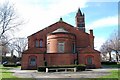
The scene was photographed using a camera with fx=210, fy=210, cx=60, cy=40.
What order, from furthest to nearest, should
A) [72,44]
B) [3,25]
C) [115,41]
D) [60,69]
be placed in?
[115,41] < [72,44] < [3,25] < [60,69]

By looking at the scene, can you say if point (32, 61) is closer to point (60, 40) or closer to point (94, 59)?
point (60, 40)

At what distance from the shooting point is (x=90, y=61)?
41.6 meters

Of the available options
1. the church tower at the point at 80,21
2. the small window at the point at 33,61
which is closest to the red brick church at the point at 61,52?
the small window at the point at 33,61

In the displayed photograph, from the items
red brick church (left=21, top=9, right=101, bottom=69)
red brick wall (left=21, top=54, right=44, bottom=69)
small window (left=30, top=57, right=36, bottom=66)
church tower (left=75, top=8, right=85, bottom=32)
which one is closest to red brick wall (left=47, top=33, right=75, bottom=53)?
red brick church (left=21, top=9, right=101, bottom=69)

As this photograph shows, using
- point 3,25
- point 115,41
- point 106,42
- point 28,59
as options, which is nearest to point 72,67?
point 28,59

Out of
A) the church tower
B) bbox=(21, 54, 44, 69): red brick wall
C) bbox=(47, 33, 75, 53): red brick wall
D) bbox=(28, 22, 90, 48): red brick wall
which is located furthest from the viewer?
the church tower

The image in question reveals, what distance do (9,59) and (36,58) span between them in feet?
143

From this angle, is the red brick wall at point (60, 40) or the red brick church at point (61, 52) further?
the red brick wall at point (60, 40)

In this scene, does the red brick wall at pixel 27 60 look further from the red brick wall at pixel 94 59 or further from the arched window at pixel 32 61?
the red brick wall at pixel 94 59

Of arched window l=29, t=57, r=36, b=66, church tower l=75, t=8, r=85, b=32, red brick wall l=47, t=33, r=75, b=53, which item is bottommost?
arched window l=29, t=57, r=36, b=66

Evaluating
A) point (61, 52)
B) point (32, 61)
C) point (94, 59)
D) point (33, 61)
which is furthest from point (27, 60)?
point (94, 59)

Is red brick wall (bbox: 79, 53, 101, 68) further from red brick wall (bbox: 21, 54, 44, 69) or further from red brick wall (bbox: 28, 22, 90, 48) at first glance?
red brick wall (bbox: 21, 54, 44, 69)

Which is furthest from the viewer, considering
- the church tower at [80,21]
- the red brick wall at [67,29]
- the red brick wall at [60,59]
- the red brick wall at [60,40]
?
the church tower at [80,21]

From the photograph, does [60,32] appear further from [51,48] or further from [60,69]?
[60,69]
